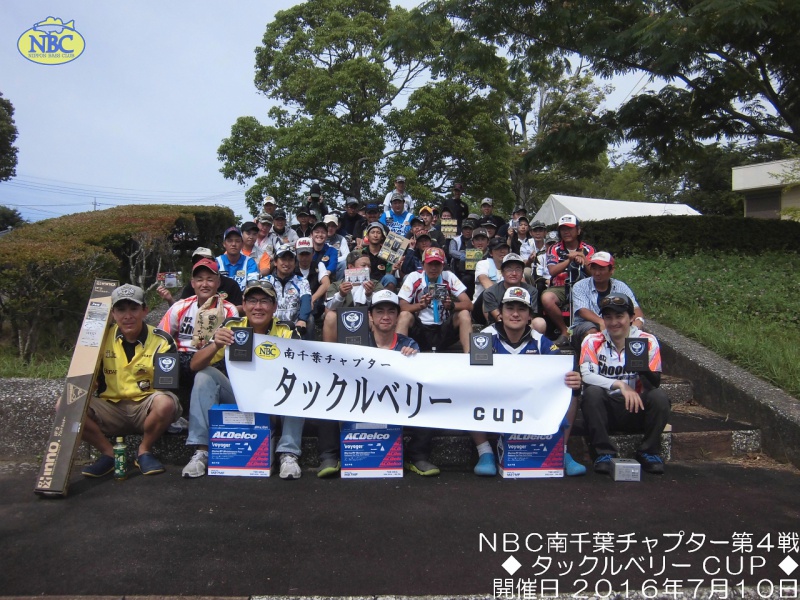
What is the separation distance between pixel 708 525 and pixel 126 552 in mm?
3386

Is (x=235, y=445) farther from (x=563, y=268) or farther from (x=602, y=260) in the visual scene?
(x=563, y=268)

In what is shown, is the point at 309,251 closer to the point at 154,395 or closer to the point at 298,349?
the point at 298,349

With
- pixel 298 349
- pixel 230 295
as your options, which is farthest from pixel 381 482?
pixel 230 295

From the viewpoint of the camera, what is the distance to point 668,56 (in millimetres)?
7688

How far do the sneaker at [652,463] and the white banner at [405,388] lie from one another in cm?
80

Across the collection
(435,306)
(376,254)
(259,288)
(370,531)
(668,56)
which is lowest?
(370,531)

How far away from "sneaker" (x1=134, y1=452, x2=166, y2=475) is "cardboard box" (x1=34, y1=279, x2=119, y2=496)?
481 millimetres

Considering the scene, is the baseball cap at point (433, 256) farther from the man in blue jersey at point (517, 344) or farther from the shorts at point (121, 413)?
the shorts at point (121, 413)

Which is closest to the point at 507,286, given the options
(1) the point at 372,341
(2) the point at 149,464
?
(1) the point at 372,341

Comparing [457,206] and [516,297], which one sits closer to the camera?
[516,297]

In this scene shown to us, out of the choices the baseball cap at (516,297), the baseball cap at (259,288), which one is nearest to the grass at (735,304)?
the baseball cap at (516,297)

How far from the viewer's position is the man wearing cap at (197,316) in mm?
4613

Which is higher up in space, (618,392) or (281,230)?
(281,230)

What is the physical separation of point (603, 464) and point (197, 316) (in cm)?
339
